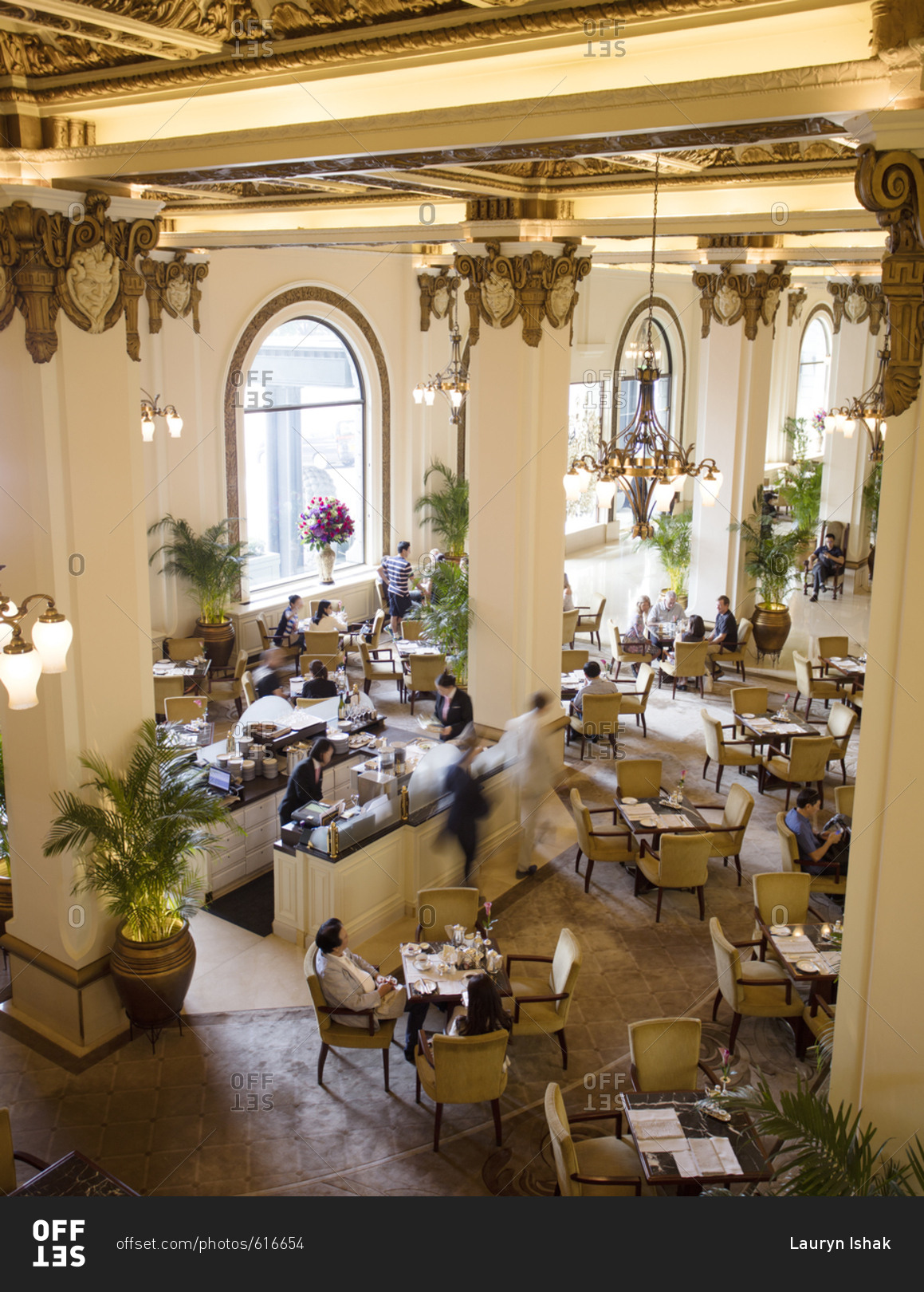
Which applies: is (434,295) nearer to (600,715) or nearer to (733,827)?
(600,715)

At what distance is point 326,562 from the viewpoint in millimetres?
16859

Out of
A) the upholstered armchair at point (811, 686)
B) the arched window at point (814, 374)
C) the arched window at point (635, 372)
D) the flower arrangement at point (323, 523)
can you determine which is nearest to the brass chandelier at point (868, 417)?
the upholstered armchair at point (811, 686)

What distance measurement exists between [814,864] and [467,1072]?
380 cm

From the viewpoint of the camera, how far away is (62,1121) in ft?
21.4

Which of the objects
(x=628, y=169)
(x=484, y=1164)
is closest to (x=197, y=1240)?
(x=484, y=1164)

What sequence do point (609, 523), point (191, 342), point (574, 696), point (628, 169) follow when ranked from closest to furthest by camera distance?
point (628, 169)
point (574, 696)
point (191, 342)
point (609, 523)

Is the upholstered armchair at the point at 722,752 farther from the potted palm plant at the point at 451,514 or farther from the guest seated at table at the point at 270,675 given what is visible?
the potted palm plant at the point at 451,514

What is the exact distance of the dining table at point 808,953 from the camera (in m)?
7.14

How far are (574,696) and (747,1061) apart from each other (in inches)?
229

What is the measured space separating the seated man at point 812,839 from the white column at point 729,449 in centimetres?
694

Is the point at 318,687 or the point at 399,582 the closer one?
the point at 318,687

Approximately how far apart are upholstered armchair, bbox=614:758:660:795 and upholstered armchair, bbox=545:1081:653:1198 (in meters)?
4.37

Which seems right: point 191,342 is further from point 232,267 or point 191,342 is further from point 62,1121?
point 62,1121

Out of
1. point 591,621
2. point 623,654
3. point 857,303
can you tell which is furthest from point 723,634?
point 857,303
